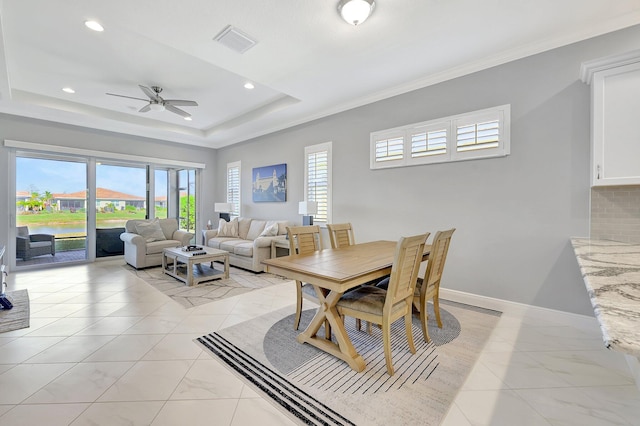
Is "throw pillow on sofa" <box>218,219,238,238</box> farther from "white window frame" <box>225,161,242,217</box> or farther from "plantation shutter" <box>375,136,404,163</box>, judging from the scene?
"plantation shutter" <box>375,136,404,163</box>

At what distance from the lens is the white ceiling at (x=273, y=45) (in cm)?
245

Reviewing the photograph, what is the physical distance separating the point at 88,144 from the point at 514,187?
746cm

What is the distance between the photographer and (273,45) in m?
2.98

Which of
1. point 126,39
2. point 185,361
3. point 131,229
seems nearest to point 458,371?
point 185,361

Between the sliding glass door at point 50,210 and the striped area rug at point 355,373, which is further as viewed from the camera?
the sliding glass door at point 50,210

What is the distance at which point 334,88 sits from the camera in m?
4.03

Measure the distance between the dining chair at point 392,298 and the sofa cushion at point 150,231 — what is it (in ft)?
15.7

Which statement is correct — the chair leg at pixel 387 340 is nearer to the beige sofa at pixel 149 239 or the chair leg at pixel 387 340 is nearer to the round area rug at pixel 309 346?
the round area rug at pixel 309 346

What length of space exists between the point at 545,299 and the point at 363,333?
6.61ft

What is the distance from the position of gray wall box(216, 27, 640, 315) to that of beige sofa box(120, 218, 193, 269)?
12.9ft

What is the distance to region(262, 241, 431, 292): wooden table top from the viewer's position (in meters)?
1.89

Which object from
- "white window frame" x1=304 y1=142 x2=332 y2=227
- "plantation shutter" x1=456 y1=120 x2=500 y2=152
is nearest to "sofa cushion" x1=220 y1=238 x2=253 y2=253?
"white window frame" x1=304 y1=142 x2=332 y2=227

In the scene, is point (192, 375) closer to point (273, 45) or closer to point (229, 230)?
point (273, 45)

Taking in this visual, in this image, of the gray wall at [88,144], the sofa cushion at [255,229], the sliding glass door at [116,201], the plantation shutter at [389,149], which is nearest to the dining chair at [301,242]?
the plantation shutter at [389,149]
